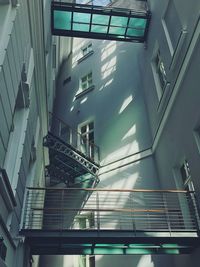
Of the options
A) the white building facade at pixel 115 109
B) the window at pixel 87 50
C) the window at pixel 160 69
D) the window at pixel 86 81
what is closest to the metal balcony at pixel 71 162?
the white building facade at pixel 115 109

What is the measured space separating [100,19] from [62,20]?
1.62 m

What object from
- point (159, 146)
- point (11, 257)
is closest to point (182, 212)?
point (159, 146)

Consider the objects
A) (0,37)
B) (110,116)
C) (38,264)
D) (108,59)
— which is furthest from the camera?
(108,59)

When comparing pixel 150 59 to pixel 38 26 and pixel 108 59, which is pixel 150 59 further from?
pixel 38 26

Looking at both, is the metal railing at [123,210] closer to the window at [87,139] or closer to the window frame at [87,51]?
the window at [87,139]

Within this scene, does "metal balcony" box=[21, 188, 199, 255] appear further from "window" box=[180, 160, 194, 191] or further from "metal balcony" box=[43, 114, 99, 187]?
"metal balcony" box=[43, 114, 99, 187]

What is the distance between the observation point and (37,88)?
9.06 m

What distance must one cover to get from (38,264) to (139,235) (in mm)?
6352

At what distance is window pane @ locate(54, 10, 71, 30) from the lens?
1299cm

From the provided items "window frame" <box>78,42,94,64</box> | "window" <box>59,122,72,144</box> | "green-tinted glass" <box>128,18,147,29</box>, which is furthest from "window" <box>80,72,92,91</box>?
"green-tinted glass" <box>128,18,147,29</box>

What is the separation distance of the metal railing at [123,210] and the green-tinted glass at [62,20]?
7.03 meters

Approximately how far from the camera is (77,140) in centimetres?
1513

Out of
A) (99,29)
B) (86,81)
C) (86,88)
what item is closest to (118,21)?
(99,29)

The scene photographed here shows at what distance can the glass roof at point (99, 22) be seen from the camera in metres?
12.9
